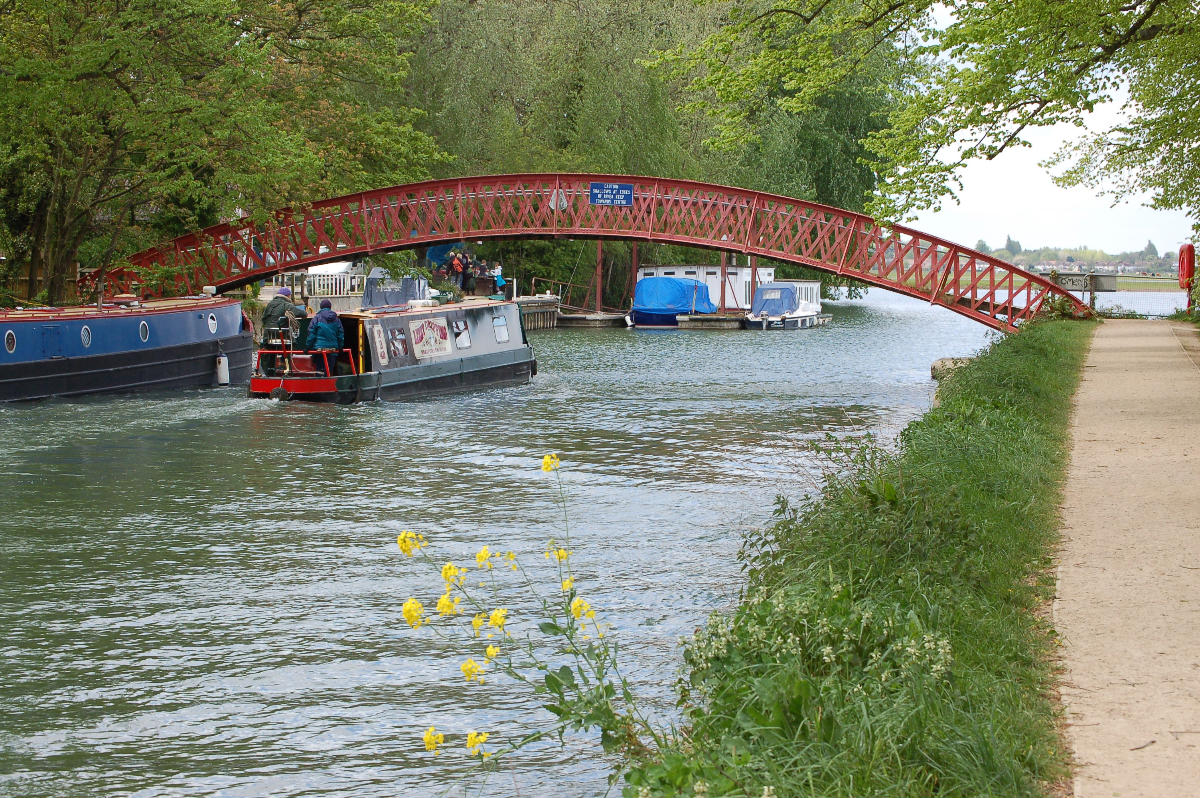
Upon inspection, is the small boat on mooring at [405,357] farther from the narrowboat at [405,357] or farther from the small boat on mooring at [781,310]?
the small boat on mooring at [781,310]

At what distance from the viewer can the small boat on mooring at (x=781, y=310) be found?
6456 cm

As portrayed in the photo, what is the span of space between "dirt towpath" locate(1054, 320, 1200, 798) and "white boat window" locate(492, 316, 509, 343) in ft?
58.6

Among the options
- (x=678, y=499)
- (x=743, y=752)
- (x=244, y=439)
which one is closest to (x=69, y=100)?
(x=244, y=439)

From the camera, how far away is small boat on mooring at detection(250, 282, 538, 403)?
90.6ft

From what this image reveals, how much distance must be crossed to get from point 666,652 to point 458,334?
22.5 meters

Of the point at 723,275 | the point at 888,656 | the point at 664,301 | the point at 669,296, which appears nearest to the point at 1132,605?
the point at 888,656

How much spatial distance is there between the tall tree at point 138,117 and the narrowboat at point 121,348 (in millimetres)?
4228

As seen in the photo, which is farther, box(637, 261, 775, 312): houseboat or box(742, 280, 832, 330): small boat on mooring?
box(637, 261, 775, 312): houseboat

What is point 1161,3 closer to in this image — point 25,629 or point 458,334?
point 458,334

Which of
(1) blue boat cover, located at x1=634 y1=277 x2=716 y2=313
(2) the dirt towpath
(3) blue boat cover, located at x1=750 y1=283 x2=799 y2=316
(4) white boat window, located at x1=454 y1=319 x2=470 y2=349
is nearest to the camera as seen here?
(2) the dirt towpath

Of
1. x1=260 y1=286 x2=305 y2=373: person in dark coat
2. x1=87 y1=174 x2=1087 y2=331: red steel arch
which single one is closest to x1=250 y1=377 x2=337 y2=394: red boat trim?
x1=260 y1=286 x2=305 y2=373: person in dark coat

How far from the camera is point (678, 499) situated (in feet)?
55.2

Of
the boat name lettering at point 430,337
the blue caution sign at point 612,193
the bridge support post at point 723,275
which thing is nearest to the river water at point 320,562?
the boat name lettering at point 430,337

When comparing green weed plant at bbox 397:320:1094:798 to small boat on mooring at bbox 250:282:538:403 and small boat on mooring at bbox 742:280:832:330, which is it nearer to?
small boat on mooring at bbox 250:282:538:403
